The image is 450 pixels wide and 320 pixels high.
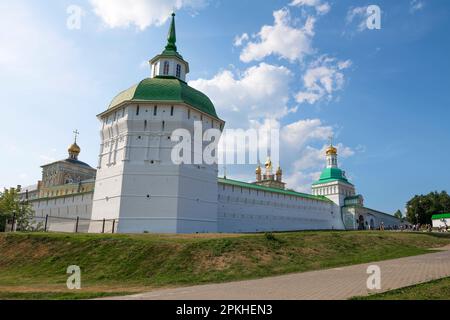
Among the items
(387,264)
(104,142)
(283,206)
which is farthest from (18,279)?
(283,206)

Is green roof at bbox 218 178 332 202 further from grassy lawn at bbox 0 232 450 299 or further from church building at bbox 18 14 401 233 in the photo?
grassy lawn at bbox 0 232 450 299

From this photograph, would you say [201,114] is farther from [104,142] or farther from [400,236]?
[400,236]

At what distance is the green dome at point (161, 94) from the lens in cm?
2881

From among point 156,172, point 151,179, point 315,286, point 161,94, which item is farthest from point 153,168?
point 315,286

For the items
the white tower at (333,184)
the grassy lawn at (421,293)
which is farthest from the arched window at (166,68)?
the white tower at (333,184)

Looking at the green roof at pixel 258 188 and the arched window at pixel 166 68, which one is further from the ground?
the arched window at pixel 166 68

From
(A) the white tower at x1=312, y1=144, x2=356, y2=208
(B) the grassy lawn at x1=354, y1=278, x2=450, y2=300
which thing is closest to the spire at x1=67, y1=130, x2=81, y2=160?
(A) the white tower at x1=312, y1=144, x2=356, y2=208

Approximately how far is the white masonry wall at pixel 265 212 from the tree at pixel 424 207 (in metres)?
14.7

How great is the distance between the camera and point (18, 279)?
14219mm

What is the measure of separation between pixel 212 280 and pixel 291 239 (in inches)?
267

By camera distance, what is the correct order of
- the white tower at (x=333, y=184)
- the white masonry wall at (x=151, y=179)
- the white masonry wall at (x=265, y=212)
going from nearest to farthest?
the white masonry wall at (x=151, y=179)
the white masonry wall at (x=265, y=212)
the white tower at (x=333, y=184)

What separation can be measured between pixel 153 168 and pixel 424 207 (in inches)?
2021

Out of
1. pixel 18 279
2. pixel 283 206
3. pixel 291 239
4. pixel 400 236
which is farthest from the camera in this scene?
pixel 283 206

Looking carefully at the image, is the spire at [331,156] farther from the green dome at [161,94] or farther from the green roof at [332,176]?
the green dome at [161,94]
